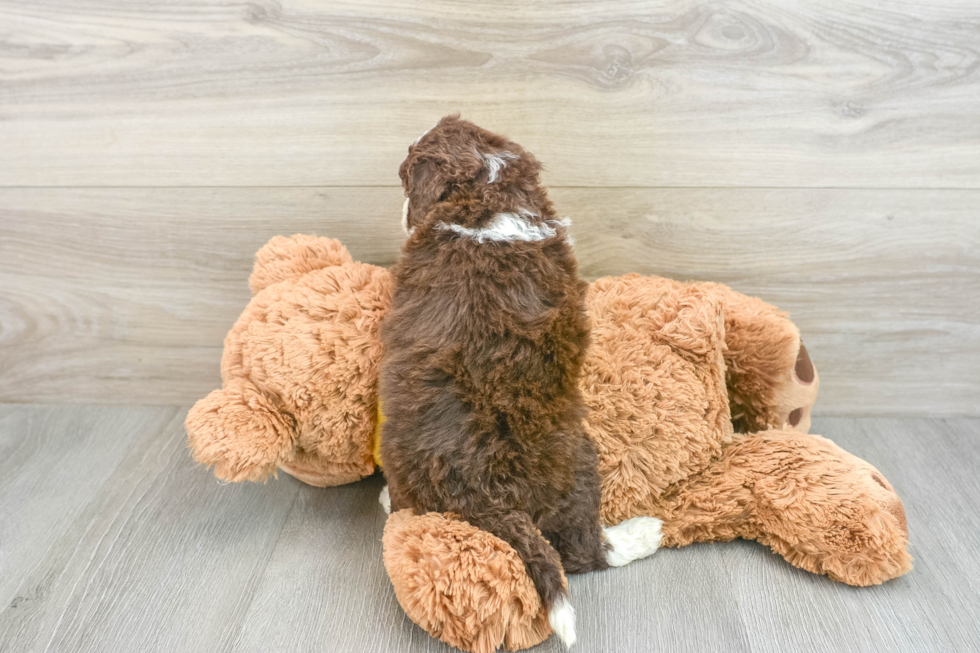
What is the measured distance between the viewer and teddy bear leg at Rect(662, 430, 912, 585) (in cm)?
69

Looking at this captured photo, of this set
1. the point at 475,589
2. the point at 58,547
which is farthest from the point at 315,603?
the point at 58,547

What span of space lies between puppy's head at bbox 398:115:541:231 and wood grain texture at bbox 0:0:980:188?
0.66 feet

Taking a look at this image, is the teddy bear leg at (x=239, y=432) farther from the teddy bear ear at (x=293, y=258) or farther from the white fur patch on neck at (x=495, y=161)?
the white fur patch on neck at (x=495, y=161)

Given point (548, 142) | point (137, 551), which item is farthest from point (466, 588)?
point (548, 142)

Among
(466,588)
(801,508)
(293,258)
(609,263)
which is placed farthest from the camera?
(609,263)

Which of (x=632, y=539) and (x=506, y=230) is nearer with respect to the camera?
(x=506, y=230)

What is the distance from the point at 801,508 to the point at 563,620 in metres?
0.30

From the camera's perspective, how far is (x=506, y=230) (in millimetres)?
632

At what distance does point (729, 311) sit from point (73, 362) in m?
0.97

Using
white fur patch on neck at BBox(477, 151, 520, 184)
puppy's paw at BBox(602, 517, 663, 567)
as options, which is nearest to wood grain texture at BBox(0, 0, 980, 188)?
white fur patch on neck at BBox(477, 151, 520, 184)

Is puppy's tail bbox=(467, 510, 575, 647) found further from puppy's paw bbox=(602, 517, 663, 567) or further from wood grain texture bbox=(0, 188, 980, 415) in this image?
wood grain texture bbox=(0, 188, 980, 415)

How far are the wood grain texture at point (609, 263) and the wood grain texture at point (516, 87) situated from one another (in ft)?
0.12

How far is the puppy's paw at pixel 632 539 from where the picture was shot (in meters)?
0.73

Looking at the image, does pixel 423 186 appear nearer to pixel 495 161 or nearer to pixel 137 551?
pixel 495 161
